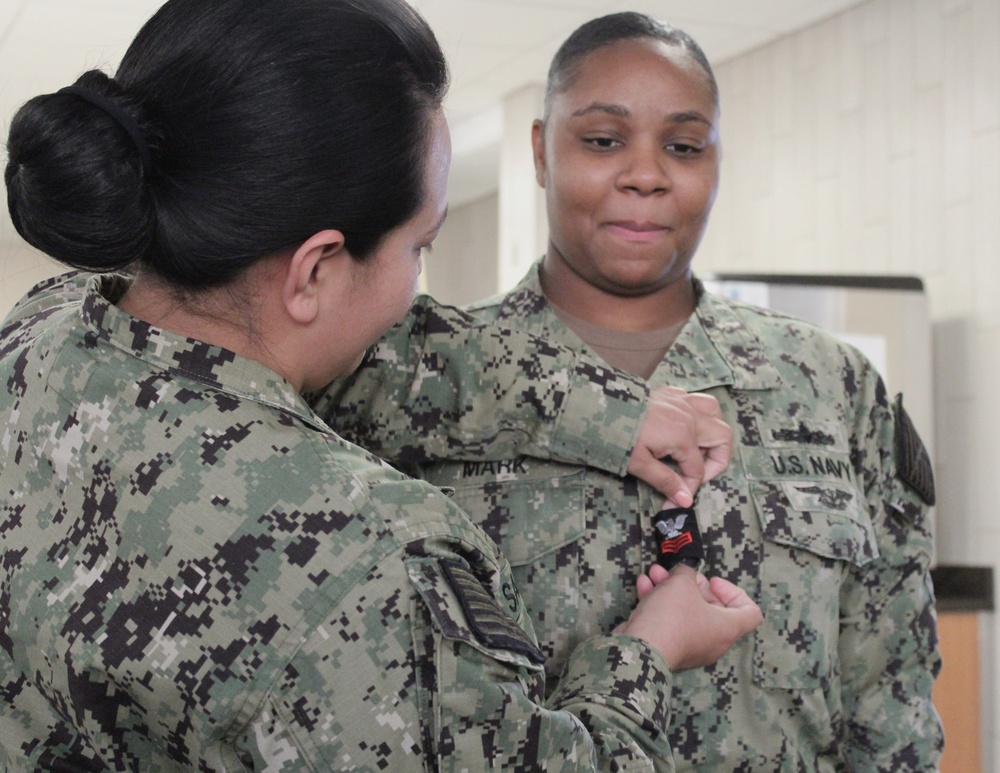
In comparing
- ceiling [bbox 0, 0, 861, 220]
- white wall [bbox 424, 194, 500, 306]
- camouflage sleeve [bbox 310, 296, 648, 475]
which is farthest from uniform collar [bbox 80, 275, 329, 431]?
white wall [bbox 424, 194, 500, 306]

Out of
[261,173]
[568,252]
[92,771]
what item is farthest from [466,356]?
[92,771]

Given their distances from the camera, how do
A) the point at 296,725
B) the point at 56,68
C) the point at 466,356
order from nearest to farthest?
the point at 296,725 → the point at 466,356 → the point at 56,68

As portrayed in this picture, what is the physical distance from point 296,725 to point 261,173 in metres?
0.38

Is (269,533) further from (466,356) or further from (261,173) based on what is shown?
(466,356)

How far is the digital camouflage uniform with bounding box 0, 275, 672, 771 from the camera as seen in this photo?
77 centimetres

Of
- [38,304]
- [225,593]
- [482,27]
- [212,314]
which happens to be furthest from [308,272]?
[482,27]

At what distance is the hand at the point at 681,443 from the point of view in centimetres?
121

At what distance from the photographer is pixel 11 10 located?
3734 mm

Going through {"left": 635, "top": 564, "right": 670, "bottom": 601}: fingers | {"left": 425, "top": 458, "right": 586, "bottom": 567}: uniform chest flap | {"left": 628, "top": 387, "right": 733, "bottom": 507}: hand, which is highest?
{"left": 628, "top": 387, "right": 733, "bottom": 507}: hand

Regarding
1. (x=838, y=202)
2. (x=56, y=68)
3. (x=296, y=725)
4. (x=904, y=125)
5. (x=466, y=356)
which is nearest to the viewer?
(x=296, y=725)

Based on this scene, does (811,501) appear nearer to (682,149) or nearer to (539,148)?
(682,149)

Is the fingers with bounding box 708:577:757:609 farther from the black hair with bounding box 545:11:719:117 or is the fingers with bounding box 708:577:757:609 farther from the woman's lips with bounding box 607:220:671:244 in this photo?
the black hair with bounding box 545:11:719:117

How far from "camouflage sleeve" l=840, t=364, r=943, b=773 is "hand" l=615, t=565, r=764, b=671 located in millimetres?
259

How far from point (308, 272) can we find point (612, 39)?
2.41 ft
